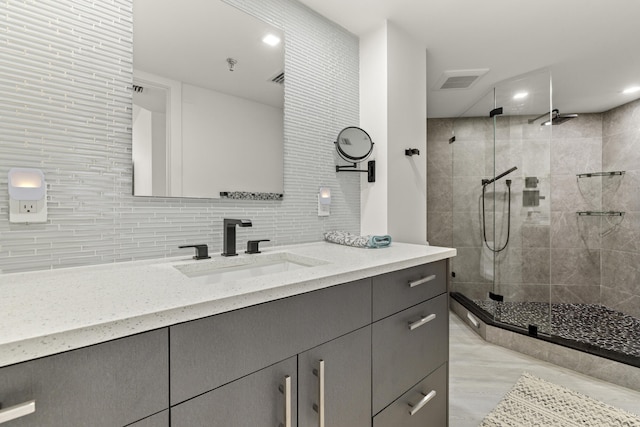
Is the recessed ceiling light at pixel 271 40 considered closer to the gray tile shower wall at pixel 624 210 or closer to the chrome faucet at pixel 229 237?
the chrome faucet at pixel 229 237

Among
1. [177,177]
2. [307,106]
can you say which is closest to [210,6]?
[307,106]

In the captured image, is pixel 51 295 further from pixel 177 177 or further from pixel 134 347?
pixel 177 177

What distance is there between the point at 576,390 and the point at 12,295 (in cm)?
284

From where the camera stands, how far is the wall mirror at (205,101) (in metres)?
1.12

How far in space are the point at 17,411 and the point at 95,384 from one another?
10 centimetres

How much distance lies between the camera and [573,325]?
9.13ft

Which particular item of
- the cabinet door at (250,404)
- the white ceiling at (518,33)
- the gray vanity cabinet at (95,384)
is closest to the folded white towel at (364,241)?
the cabinet door at (250,404)

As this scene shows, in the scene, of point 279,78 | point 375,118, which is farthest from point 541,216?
point 279,78

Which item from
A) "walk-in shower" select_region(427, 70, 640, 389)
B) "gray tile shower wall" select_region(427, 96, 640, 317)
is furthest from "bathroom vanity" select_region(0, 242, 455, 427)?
"gray tile shower wall" select_region(427, 96, 640, 317)

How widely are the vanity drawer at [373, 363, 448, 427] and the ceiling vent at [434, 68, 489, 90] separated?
2360mm

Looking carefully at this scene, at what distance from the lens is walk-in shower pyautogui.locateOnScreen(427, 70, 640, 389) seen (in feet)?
8.38

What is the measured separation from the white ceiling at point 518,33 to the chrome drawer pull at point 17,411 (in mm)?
1937

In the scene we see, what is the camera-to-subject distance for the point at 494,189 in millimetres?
2914

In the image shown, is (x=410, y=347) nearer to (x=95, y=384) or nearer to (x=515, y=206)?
(x=95, y=384)
